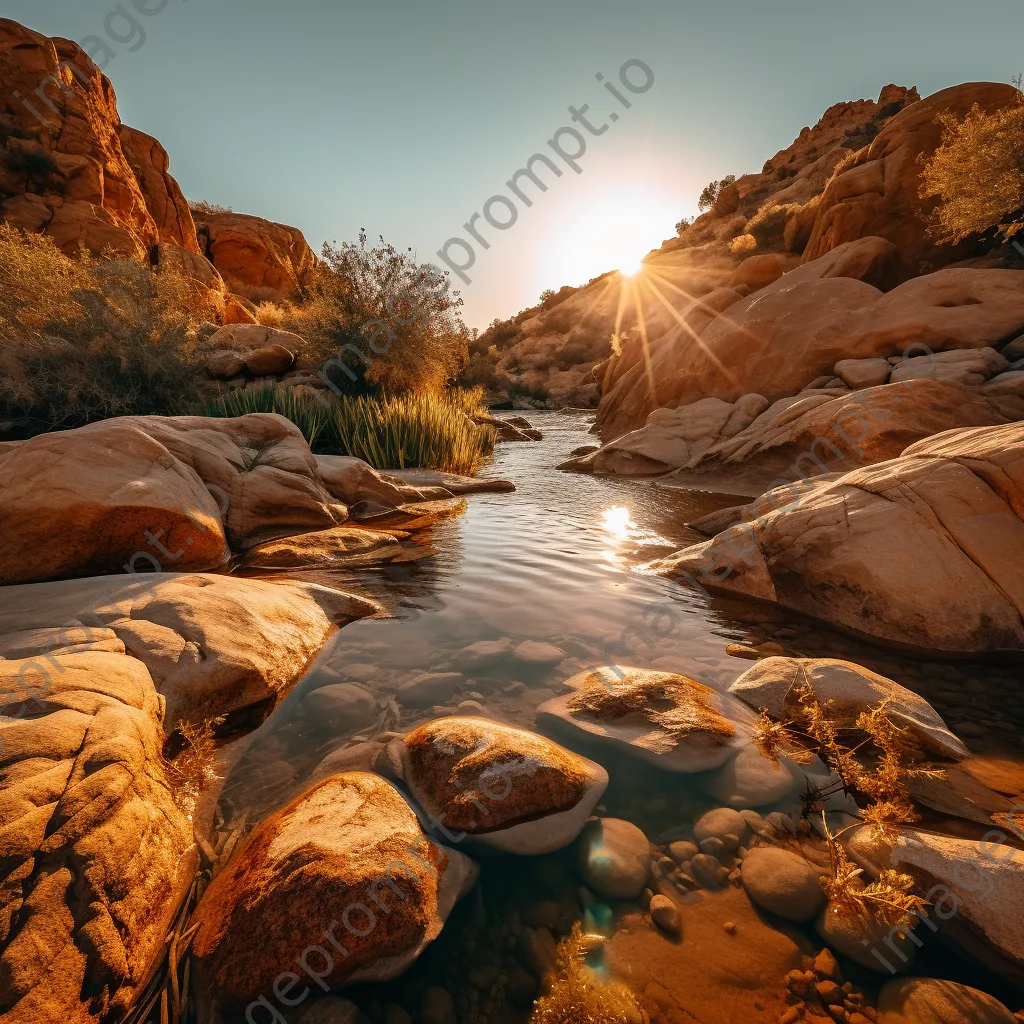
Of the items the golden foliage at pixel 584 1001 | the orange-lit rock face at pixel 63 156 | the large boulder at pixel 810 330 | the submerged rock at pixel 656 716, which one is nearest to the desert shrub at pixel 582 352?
the large boulder at pixel 810 330

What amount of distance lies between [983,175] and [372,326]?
15.2m

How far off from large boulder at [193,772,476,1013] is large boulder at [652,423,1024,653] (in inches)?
136

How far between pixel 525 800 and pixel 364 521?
5431mm

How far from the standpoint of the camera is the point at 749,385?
1162 centimetres

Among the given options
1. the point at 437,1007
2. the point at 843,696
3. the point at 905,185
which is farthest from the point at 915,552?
the point at 905,185

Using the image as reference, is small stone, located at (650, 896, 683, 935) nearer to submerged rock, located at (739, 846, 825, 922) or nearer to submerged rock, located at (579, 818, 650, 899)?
submerged rock, located at (579, 818, 650, 899)

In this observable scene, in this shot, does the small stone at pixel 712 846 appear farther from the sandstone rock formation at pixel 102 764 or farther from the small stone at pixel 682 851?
the sandstone rock formation at pixel 102 764

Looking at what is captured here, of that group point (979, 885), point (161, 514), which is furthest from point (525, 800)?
point (161, 514)

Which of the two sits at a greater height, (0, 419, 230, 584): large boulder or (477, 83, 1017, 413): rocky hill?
(477, 83, 1017, 413): rocky hill

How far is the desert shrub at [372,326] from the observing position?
13.3 m

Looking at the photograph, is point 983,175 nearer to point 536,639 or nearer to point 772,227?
point 536,639

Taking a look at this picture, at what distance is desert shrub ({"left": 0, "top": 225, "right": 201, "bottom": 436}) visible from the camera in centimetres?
798

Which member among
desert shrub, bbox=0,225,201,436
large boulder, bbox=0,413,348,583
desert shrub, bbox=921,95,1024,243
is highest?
desert shrub, bbox=921,95,1024,243

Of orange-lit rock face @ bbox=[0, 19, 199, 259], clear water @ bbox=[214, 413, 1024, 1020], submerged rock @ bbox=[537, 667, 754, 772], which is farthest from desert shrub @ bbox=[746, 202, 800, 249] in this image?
orange-lit rock face @ bbox=[0, 19, 199, 259]
